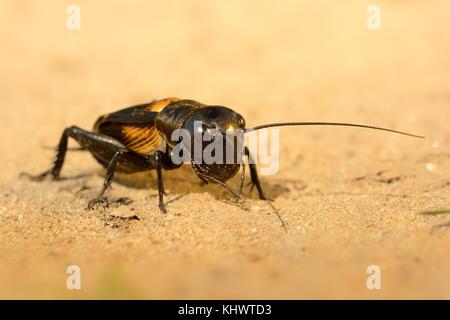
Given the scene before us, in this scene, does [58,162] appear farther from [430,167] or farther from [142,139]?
[430,167]

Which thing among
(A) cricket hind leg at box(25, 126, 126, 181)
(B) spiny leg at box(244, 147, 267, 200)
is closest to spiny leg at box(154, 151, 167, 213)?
(A) cricket hind leg at box(25, 126, 126, 181)

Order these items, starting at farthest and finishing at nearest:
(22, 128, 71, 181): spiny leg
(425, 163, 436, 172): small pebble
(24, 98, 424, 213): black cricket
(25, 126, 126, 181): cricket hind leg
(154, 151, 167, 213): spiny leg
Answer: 1. (22, 128, 71, 181): spiny leg
2. (425, 163, 436, 172): small pebble
3. (25, 126, 126, 181): cricket hind leg
4. (154, 151, 167, 213): spiny leg
5. (24, 98, 424, 213): black cricket

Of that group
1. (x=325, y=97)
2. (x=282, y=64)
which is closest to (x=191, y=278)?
(x=325, y=97)

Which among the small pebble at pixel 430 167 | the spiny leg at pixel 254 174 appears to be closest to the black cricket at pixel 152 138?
the spiny leg at pixel 254 174

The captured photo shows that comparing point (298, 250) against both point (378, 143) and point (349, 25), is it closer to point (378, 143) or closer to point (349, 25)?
point (378, 143)

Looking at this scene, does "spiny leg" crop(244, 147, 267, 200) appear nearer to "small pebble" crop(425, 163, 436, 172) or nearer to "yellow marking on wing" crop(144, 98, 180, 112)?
"yellow marking on wing" crop(144, 98, 180, 112)

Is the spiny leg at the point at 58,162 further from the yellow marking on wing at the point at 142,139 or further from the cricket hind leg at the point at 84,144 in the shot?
the yellow marking on wing at the point at 142,139
